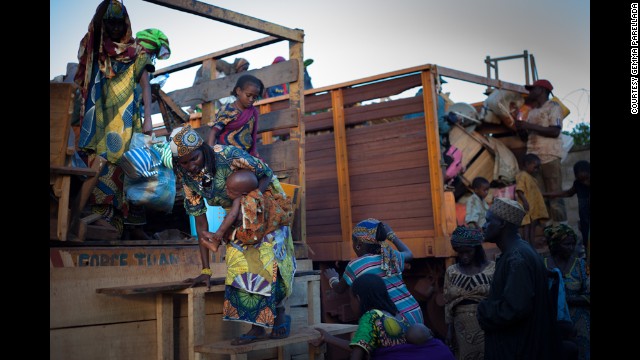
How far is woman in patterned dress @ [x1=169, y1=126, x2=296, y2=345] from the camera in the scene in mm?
4105

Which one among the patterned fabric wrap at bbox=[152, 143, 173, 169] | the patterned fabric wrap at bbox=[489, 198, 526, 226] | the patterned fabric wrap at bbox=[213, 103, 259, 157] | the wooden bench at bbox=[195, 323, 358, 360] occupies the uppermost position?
the patterned fabric wrap at bbox=[213, 103, 259, 157]

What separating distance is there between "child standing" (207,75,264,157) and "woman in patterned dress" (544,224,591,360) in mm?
2916

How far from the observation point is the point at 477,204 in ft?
26.9

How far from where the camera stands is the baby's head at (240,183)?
4.10 meters

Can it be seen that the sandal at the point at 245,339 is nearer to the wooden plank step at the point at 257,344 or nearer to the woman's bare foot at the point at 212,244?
the wooden plank step at the point at 257,344

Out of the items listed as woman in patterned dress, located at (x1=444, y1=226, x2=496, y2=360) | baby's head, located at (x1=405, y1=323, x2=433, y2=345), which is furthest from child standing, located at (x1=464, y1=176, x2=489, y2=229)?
baby's head, located at (x1=405, y1=323, x2=433, y2=345)

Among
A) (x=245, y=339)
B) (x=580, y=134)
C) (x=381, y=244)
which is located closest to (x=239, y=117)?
(x=381, y=244)

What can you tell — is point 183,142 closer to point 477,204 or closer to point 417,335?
point 417,335

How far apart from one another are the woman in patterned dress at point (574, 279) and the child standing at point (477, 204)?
1.81m

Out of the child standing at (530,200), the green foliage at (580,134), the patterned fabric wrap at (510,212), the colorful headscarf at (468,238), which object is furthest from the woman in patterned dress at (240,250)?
the green foliage at (580,134)

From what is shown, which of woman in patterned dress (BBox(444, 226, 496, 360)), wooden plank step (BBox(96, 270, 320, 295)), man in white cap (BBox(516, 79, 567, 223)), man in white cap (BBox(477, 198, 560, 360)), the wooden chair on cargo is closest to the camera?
man in white cap (BBox(477, 198, 560, 360))

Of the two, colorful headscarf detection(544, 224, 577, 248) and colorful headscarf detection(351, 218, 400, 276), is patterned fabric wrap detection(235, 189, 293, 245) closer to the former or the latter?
colorful headscarf detection(351, 218, 400, 276)

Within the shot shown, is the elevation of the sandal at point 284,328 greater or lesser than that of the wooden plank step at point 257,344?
greater
